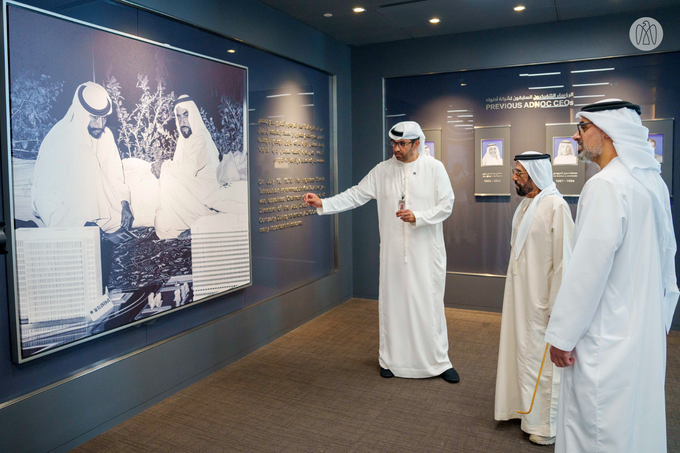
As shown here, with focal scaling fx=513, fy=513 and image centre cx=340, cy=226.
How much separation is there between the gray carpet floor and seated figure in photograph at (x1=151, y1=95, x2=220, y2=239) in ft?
4.22

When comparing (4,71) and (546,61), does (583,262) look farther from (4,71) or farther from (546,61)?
(546,61)

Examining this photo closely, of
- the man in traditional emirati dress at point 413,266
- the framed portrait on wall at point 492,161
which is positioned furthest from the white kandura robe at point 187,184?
the framed portrait on wall at point 492,161

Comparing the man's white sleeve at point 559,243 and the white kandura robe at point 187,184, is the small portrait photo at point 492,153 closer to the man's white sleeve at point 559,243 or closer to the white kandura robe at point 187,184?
the man's white sleeve at point 559,243

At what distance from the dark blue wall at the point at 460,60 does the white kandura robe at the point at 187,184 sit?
3088 mm

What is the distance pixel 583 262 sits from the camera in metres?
2.12

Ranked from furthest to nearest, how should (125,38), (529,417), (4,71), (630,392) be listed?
(125,38), (529,417), (4,71), (630,392)

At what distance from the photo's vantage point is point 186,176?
3.98 m

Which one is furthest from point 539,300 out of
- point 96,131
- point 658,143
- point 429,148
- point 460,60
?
point 460,60

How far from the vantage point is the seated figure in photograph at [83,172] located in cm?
295

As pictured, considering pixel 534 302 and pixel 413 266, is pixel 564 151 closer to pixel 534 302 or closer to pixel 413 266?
pixel 413 266

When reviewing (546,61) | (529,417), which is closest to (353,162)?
(546,61)

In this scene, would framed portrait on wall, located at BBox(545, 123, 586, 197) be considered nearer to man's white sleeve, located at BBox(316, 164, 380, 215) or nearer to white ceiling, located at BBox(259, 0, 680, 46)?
white ceiling, located at BBox(259, 0, 680, 46)

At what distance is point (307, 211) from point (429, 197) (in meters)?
1.95

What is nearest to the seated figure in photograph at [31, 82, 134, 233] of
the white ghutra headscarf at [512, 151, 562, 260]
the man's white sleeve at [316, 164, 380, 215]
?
the man's white sleeve at [316, 164, 380, 215]
